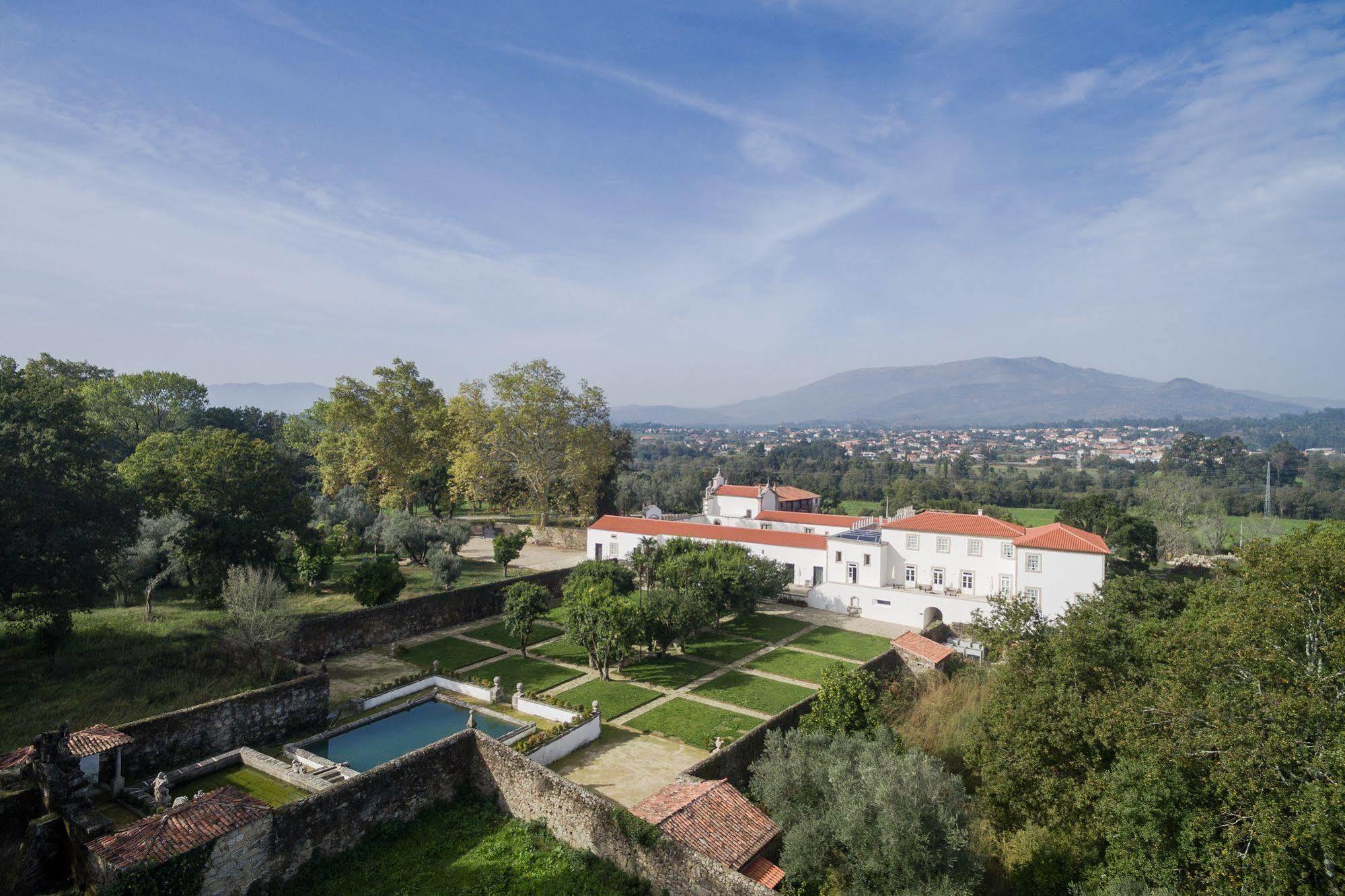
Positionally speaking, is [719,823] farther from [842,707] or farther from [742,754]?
[842,707]

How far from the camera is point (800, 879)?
1158 centimetres

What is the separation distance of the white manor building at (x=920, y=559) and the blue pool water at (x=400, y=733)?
1871 cm

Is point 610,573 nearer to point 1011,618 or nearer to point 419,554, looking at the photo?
point 419,554

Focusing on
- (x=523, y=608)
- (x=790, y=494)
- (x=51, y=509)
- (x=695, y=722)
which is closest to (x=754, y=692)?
(x=695, y=722)

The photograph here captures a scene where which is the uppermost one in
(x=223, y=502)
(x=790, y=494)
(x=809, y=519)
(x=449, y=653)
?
(x=223, y=502)

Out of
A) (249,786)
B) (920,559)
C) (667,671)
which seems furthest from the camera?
(920,559)

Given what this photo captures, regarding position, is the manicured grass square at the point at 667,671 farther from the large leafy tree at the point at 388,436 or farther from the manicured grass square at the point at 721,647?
the large leafy tree at the point at 388,436

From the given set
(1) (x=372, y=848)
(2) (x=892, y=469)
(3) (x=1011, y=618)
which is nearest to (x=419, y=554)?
(1) (x=372, y=848)

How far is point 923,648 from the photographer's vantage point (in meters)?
23.5

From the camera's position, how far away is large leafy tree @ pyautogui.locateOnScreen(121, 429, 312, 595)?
78.8 ft

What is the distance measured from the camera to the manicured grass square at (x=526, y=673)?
20422mm

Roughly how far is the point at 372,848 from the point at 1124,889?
12755 millimetres

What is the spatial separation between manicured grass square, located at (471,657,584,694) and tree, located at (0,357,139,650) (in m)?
11.3

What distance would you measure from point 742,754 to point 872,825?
4.35m
